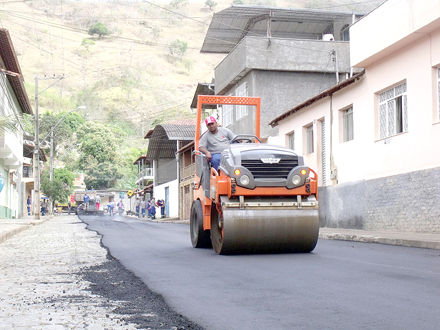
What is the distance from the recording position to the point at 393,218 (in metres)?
16.6

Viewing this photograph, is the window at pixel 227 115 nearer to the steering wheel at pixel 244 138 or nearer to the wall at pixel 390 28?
the wall at pixel 390 28

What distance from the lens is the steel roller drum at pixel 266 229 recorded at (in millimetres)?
8570

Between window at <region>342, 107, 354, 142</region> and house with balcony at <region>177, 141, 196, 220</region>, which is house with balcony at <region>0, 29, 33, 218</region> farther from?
window at <region>342, 107, 354, 142</region>

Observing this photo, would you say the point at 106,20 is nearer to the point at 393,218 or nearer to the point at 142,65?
the point at 142,65

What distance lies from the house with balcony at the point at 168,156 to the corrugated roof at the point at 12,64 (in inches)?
469

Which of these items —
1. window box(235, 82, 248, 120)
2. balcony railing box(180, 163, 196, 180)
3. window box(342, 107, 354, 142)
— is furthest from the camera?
balcony railing box(180, 163, 196, 180)

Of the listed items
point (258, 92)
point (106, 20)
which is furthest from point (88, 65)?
point (258, 92)

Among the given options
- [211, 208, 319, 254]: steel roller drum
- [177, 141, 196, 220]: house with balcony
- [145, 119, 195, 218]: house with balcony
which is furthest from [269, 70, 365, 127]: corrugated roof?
[145, 119, 195, 218]: house with balcony

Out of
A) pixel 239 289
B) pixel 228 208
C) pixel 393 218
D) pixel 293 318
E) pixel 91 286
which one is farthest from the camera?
pixel 393 218

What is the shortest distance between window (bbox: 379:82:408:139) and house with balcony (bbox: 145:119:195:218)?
29.1 meters

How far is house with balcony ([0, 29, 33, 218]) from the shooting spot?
27623 mm

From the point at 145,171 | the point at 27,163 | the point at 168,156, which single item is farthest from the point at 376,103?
the point at 145,171

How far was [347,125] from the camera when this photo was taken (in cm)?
2088

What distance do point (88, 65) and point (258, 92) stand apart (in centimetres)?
14214
